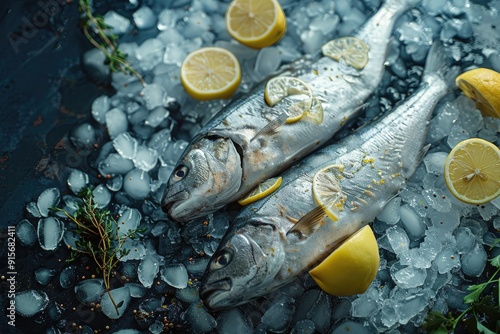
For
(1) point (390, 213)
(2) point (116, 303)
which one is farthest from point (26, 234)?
(1) point (390, 213)

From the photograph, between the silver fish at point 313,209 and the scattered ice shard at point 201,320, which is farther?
the scattered ice shard at point 201,320

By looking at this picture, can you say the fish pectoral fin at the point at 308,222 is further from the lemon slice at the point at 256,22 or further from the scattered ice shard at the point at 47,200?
the scattered ice shard at the point at 47,200

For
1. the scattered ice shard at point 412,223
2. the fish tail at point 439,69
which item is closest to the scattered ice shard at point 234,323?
the scattered ice shard at point 412,223

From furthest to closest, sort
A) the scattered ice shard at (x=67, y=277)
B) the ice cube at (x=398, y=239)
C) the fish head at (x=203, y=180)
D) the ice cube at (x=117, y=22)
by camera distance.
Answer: the ice cube at (x=117, y=22)
the scattered ice shard at (x=67, y=277)
the ice cube at (x=398, y=239)
the fish head at (x=203, y=180)

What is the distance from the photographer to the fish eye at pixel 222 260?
3316 millimetres

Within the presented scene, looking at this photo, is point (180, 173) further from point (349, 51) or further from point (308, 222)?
point (349, 51)

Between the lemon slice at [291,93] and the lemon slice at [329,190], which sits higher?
the lemon slice at [291,93]

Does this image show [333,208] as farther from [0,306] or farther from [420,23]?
[0,306]

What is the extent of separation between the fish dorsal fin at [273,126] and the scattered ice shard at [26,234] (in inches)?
60.4

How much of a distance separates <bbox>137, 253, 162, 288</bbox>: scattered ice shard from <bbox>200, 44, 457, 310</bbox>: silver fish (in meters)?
0.50

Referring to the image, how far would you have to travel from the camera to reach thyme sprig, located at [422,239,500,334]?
344cm

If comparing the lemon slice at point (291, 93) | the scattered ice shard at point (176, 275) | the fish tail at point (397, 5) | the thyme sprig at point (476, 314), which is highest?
the fish tail at point (397, 5)

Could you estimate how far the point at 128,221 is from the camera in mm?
3840

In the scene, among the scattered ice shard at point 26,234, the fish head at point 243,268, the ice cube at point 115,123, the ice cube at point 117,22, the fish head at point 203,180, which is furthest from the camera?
the ice cube at point 117,22
